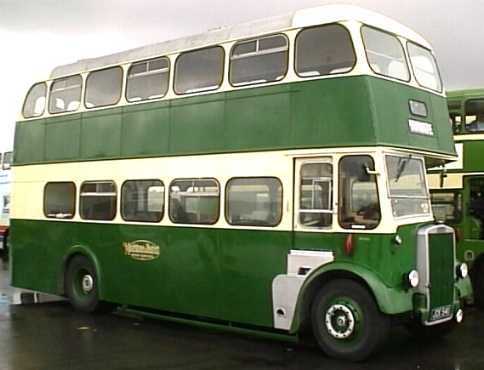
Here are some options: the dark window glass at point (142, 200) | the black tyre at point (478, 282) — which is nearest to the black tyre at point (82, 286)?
the dark window glass at point (142, 200)

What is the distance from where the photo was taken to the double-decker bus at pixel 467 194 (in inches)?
518

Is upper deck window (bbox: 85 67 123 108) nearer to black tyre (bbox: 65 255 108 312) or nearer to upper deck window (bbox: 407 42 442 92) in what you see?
black tyre (bbox: 65 255 108 312)

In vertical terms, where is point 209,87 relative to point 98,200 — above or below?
above

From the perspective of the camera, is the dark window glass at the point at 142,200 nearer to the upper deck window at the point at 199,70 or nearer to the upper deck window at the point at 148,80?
the upper deck window at the point at 148,80

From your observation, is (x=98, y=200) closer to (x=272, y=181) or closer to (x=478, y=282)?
(x=272, y=181)

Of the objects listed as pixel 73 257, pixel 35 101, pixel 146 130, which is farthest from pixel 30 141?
pixel 146 130

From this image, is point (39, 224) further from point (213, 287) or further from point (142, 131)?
point (213, 287)

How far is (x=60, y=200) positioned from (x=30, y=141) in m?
1.40

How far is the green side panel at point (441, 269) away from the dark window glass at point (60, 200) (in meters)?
6.23

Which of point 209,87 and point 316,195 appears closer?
point 316,195

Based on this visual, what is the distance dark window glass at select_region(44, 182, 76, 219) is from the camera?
12.0 metres

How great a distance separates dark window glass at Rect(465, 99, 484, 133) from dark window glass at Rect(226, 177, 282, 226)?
6.17m

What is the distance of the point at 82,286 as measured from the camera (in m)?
12.0

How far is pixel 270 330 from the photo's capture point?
9297 mm
